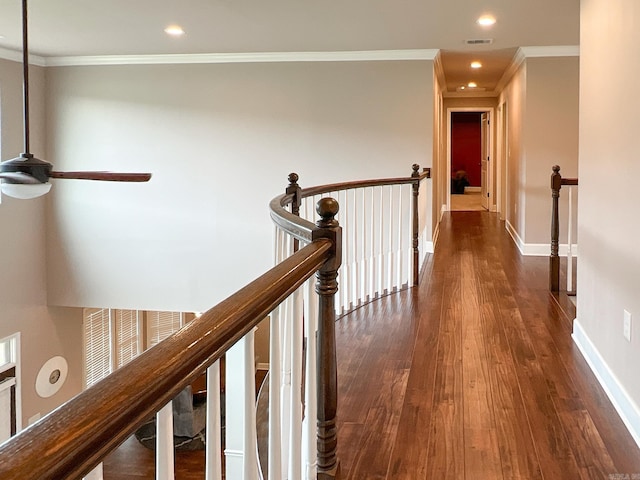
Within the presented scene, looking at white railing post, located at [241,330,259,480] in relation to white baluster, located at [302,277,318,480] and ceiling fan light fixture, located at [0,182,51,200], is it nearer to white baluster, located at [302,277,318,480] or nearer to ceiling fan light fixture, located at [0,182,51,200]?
white baluster, located at [302,277,318,480]

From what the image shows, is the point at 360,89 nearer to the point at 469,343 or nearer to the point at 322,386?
the point at 469,343

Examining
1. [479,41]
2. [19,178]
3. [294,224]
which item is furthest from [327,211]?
[479,41]

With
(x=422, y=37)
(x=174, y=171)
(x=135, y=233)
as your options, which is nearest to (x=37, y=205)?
(x=135, y=233)

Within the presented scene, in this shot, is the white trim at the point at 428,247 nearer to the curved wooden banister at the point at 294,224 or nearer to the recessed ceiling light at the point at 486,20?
the recessed ceiling light at the point at 486,20

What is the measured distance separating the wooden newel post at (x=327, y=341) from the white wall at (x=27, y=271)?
656 centimetres

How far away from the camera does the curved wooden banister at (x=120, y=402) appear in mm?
605

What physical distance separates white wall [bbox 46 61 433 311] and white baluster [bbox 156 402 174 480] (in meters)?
6.80

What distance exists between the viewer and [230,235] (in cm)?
790

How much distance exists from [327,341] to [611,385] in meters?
1.70

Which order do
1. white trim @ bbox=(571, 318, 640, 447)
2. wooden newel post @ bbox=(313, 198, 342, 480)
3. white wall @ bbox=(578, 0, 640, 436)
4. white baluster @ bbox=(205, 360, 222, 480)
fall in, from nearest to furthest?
white baluster @ bbox=(205, 360, 222, 480), wooden newel post @ bbox=(313, 198, 342, 480), white trim @ bbox=(571, 318, 640, 447), white wall @ bbox=(578, 0, 640, 436)

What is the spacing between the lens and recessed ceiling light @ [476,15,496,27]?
5680mm

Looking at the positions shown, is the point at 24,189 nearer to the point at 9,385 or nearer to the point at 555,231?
the point at 555,231

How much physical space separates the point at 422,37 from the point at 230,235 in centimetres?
333

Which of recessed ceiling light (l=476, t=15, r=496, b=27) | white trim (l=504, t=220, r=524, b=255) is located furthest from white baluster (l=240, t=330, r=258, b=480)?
white trim (l=504, t=220, r=524, b=255)
